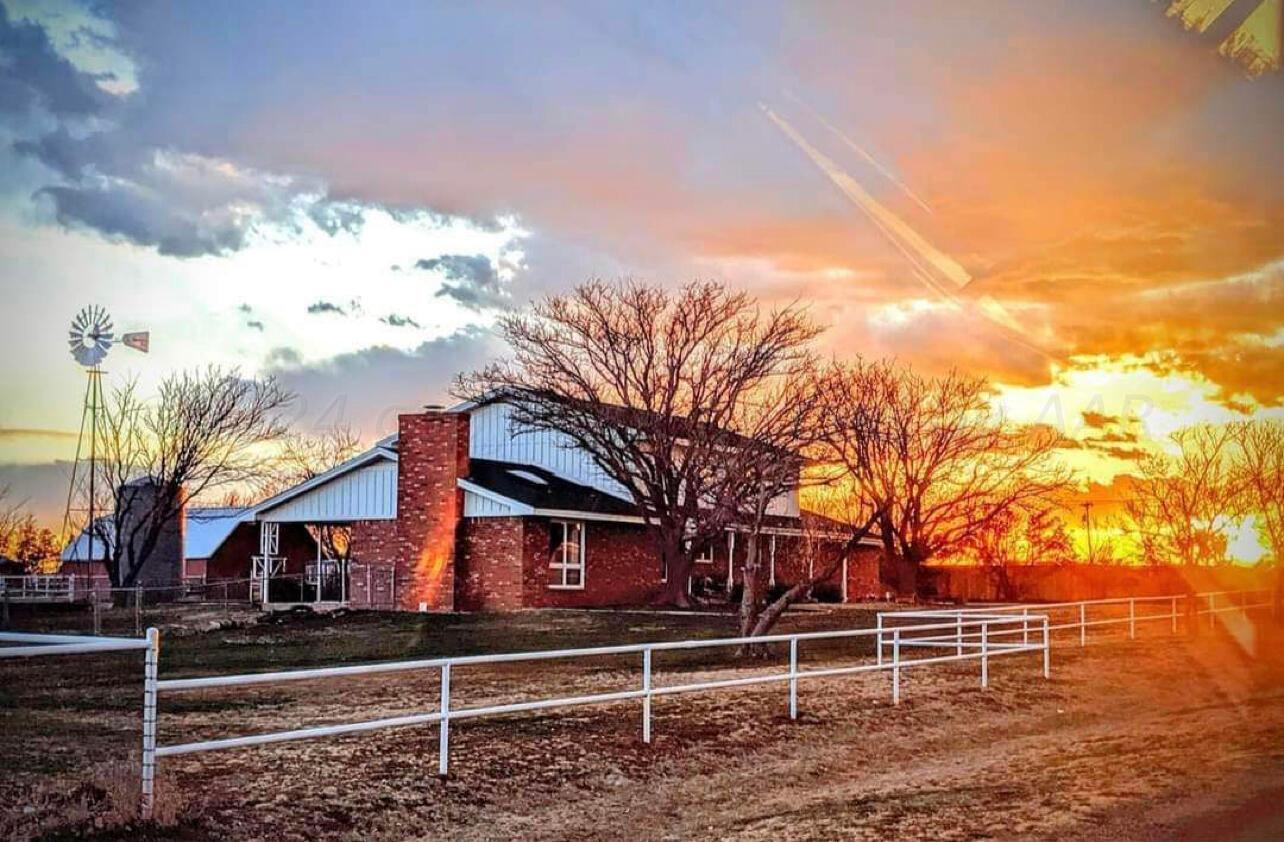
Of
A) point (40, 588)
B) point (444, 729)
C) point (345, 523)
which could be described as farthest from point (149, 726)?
point (40, 588)

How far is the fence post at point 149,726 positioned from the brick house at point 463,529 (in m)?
24.7

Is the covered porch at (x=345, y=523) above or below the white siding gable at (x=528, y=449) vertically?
below

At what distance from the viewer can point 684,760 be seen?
13008 mm

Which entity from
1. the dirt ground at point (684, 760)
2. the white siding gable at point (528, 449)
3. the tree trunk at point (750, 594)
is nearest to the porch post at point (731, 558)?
the white siding gable at point (528, 449)

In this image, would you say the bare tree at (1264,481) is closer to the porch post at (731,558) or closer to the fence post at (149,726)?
the porch post at (731,558)

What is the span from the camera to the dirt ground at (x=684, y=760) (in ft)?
33.1

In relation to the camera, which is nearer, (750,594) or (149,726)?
(149,726)

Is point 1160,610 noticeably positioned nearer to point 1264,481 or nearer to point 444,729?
point 1264,481

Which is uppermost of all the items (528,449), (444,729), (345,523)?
(528,449)

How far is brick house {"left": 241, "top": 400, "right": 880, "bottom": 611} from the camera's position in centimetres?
3447

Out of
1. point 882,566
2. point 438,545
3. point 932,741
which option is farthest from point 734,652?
point 882,566

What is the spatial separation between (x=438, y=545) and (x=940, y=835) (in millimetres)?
25802

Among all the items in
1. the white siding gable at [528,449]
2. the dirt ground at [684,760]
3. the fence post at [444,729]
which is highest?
the white siding gable at [528,449]

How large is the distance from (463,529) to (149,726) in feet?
85.6
